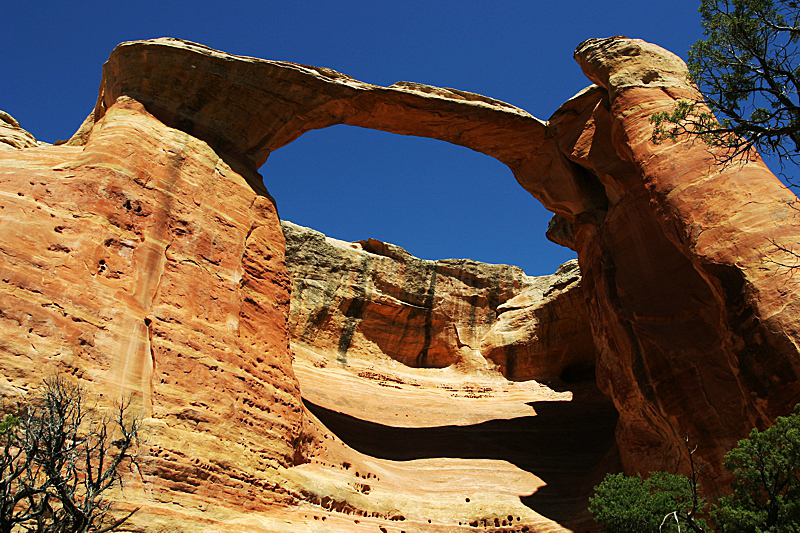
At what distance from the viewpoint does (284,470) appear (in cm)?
1470

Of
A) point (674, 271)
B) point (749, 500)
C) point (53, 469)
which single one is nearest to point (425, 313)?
point (674, 271)

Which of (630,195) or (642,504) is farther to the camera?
(630,195)

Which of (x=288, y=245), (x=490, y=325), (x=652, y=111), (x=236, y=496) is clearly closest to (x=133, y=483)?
(x=236, y=496)

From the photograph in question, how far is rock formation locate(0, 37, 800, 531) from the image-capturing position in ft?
42.2

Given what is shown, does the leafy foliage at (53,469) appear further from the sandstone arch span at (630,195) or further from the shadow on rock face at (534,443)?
the sandstone arch span at (630,195)

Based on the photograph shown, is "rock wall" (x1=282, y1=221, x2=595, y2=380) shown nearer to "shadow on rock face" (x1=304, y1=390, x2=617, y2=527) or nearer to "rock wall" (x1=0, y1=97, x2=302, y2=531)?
"shadow on rock face" (x1=304, y1=390, x2=617, y2=527)

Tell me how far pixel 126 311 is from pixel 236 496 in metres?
4.58

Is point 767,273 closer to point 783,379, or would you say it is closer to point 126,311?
point 783,379

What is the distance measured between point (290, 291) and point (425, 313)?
12.9 m

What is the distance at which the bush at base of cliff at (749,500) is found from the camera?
985cm

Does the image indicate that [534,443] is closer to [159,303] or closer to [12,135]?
[159,303]

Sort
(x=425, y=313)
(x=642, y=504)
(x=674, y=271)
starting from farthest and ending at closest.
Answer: (x=425, y=313) < (x=674, y=271) < (x=642, y=504)

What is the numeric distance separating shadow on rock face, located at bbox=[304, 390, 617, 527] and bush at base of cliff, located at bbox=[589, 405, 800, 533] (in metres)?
5.44

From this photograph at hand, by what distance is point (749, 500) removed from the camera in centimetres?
1042
